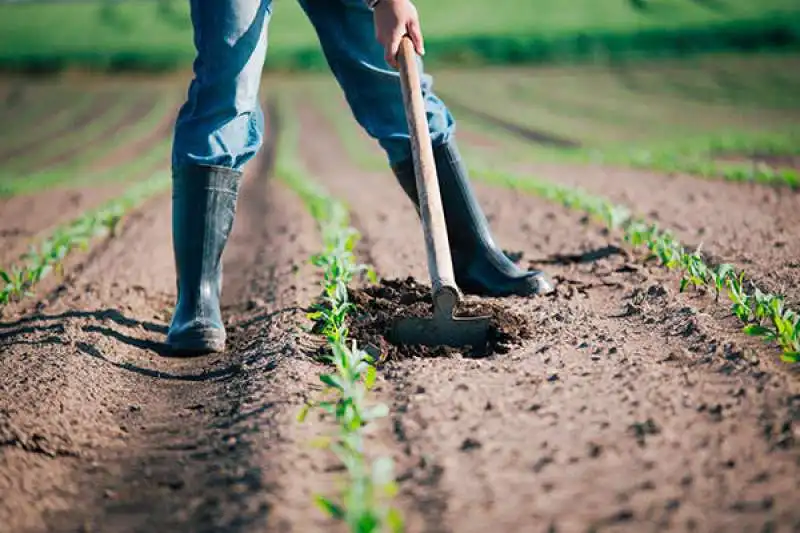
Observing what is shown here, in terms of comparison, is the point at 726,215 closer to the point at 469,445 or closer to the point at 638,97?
the point at 469,445

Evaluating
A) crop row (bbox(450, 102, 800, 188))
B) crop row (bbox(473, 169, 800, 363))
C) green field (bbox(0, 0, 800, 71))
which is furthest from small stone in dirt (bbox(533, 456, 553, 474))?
green field (bbox(0, 0, 800, 71))

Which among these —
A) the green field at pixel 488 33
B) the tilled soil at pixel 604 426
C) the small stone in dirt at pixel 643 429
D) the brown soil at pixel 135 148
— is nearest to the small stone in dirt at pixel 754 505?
the tilled soil at pixel 604 426

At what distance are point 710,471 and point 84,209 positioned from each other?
7058mm

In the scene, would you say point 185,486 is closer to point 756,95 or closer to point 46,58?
point 756,95

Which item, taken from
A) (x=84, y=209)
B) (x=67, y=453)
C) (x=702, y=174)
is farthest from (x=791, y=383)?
(x=84, y=209)

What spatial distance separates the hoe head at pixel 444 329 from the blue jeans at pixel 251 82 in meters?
0.86

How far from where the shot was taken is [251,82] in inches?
136

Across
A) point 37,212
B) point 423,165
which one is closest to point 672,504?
point 423,165

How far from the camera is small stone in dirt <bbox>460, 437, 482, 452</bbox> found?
2191 millimetres

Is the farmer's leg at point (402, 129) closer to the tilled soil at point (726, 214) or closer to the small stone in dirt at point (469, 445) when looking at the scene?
the tilled soil at point (726, 214)

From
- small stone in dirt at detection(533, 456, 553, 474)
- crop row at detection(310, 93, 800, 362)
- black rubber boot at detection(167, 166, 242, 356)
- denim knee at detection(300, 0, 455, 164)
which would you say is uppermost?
denim knee at detection(300, 0, 455, 164)

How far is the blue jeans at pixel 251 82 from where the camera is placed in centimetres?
336

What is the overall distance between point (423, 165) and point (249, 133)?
2.41 feet

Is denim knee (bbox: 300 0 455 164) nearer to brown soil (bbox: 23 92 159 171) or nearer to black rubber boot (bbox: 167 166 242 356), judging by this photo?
black rubber boot (bbox: 167 166 242 356)
